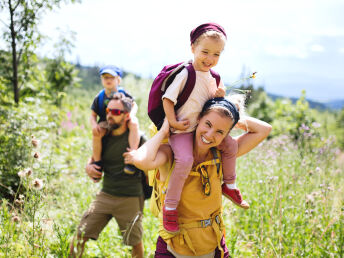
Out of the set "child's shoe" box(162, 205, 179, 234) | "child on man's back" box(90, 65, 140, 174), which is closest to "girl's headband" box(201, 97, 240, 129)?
"child's shoe" box(162, 205, 179, 234)

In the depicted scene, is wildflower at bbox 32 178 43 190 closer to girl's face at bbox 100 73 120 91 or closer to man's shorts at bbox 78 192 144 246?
man's shorts at bbox 78 192 144 246

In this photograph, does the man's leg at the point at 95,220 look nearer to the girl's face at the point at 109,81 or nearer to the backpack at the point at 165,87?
the girl's face at the point at 109,81

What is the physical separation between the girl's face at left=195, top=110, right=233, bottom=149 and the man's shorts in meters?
1.43

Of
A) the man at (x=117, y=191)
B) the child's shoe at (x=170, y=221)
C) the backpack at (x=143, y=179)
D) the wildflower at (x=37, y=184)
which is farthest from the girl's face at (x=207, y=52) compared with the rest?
the backpack at (x=143, y=179)

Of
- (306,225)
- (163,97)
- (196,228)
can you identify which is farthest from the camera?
(306,225)

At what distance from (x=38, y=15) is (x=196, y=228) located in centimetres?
378

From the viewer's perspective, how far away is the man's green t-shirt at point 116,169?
118 inches

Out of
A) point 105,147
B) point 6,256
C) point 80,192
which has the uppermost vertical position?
point 105,147

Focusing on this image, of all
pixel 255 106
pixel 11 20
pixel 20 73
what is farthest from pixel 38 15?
pixel 255 106

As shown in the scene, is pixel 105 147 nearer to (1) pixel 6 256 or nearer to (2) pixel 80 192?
(1) pixel 6 256

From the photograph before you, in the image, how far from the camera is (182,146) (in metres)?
1.77

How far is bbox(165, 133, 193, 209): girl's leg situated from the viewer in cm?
173

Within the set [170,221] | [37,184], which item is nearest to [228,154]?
[170,221]

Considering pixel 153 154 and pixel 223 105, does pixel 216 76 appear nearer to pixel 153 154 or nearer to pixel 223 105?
pixel 223 105
